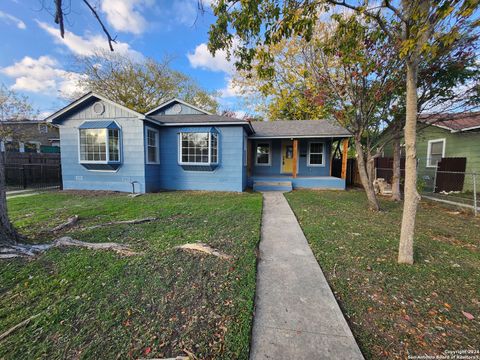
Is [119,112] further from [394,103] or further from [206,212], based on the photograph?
[394,103]

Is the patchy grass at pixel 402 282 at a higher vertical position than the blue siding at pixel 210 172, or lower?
lower

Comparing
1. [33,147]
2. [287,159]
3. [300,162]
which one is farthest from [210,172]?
[33,147]

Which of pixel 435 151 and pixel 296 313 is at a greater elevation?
pixel 435 151

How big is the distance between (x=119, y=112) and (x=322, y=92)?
805 cm

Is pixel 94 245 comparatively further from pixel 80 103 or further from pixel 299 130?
pixel 299 130

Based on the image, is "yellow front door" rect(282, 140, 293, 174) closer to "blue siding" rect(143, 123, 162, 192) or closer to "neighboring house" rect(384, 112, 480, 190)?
"neighboring house" rect(384, 112, 480, 190)

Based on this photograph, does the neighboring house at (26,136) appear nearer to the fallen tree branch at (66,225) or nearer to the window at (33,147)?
the window at (33,147)

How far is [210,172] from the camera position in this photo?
954 cm

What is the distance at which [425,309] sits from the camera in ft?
6.86

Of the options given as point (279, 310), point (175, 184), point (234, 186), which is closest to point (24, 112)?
point (175, 184)

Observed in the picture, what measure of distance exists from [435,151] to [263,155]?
9624mm

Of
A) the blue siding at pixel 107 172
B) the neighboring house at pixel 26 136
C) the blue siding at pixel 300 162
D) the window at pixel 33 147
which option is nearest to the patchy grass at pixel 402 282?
the blue siding at pixel 107 172

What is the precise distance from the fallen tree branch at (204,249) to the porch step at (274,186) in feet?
22.6

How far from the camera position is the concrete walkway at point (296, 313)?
1627mm
